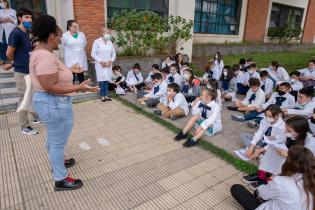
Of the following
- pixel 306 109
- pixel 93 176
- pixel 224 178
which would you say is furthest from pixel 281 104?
pixel 93 176

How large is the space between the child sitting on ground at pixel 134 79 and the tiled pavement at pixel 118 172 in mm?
2423

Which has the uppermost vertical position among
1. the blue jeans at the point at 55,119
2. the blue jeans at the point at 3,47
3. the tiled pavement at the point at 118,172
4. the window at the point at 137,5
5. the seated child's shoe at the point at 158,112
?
the window at the point at 137,5

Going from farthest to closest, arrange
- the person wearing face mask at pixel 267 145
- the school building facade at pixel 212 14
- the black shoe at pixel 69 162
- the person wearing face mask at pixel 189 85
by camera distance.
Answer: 1. the school building facade at pixel 212 14
2. the person wearing face mask at pixel 189 85
3. the black shoe at pixel 69 162
4. the person wearing face mask at pixel 267 145

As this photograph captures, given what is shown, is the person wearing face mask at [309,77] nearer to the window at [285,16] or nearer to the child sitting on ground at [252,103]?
the child sitting on ground at [252,103]

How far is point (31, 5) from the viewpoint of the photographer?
7195mm

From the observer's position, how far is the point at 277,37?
16344mm

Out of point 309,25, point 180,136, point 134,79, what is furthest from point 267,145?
point 309,25

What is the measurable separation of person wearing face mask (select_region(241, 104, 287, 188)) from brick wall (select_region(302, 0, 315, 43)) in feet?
60.2

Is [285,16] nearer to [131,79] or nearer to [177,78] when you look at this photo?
[177,78]

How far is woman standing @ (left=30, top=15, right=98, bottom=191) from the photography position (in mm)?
2412

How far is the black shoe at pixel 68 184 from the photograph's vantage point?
9.66 ft

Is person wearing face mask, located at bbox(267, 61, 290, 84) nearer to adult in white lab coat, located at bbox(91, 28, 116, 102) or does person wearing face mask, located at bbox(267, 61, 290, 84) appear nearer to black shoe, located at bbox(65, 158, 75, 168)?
adult in white lab coat, located at bbox(91, 28, 116, 102)

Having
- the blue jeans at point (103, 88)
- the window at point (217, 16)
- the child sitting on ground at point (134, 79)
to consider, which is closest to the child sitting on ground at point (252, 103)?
the child sitting on ground at point (134, 79)

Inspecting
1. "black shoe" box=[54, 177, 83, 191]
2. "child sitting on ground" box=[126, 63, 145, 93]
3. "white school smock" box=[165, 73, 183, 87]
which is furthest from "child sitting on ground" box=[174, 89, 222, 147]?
"child sitting on ground" box=[126, 63, 145, 93]
